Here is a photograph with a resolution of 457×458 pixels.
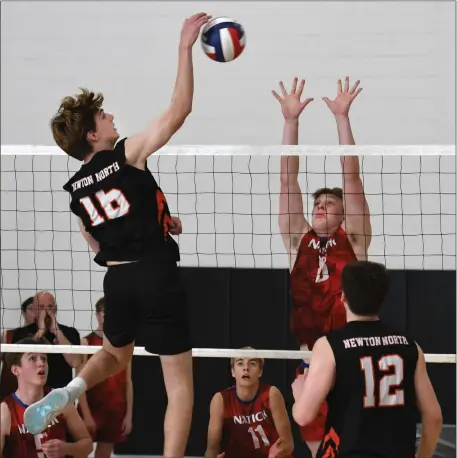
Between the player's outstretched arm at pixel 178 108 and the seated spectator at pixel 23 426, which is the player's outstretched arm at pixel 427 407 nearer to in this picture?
the player's outstretched arm at pixel 178 108

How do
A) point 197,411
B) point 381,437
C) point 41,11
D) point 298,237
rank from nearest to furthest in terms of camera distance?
point 381,437, point 298,237, point 197,411, point 41,11

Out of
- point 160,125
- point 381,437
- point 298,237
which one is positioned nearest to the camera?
point 381,437

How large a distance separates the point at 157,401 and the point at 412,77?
4.08 metres

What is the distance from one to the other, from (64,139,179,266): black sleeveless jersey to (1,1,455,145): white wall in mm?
4415

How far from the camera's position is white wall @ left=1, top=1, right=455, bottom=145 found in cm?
878

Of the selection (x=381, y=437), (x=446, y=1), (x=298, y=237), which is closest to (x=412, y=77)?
(x=446, y=1)

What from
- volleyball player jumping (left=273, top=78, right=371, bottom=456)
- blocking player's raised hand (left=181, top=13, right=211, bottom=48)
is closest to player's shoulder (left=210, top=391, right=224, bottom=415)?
volleyball player jumping (left=273, top=78, right=371, bottom=456)

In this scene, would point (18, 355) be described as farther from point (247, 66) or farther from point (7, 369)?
point (247, 66)

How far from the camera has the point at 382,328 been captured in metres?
3.92

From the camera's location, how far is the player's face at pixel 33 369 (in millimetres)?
5801

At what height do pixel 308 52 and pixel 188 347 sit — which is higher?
pixel 308 52

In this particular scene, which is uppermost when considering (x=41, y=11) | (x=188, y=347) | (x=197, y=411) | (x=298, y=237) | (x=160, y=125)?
(x=41, y=11)

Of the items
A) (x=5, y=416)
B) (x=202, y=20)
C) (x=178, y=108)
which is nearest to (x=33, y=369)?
(x=5, y=416)

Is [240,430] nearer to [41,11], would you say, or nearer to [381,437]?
[381,437]
